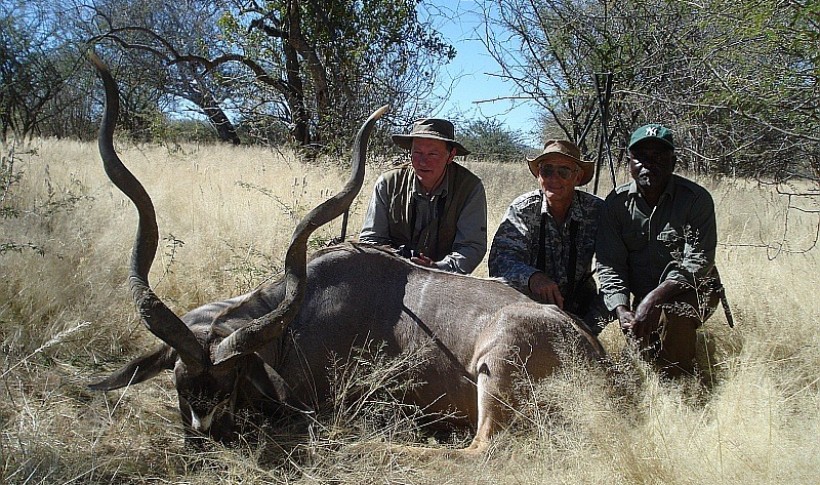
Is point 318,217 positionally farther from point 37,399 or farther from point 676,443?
point 676,443

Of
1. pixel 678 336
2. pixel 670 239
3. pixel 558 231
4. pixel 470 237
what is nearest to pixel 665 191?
pixel 670 239

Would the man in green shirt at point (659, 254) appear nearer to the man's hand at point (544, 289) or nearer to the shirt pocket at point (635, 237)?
the shirt pocket at point (635, 237)

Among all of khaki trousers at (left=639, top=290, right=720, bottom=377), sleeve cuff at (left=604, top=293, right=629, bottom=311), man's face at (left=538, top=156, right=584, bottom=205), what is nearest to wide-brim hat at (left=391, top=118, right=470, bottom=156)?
man's face at (left=538, top=156, right=584, bottom=205)

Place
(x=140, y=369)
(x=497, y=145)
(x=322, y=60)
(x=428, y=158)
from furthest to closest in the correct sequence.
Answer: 1. (x=497, y=145)
2. (x=322, y=60)
3. (x=428, y=158)
4. (x=140, y=369)

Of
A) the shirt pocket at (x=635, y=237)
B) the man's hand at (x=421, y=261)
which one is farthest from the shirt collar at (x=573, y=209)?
the man's hand at (x=421, y=261)

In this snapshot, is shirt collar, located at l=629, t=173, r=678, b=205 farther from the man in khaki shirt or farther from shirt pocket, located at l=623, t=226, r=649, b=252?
the man in khaki shirt

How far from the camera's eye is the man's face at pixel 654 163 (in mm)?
4598

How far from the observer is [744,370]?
155 inches

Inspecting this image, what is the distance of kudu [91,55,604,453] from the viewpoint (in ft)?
11.1

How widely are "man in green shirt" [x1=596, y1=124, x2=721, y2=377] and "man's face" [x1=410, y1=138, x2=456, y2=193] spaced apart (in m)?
1.17

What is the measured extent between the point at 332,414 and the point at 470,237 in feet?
5.99

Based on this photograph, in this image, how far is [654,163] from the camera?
181 inches

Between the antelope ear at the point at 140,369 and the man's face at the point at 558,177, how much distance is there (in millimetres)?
2616

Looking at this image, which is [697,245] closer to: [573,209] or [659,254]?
[659,254]
